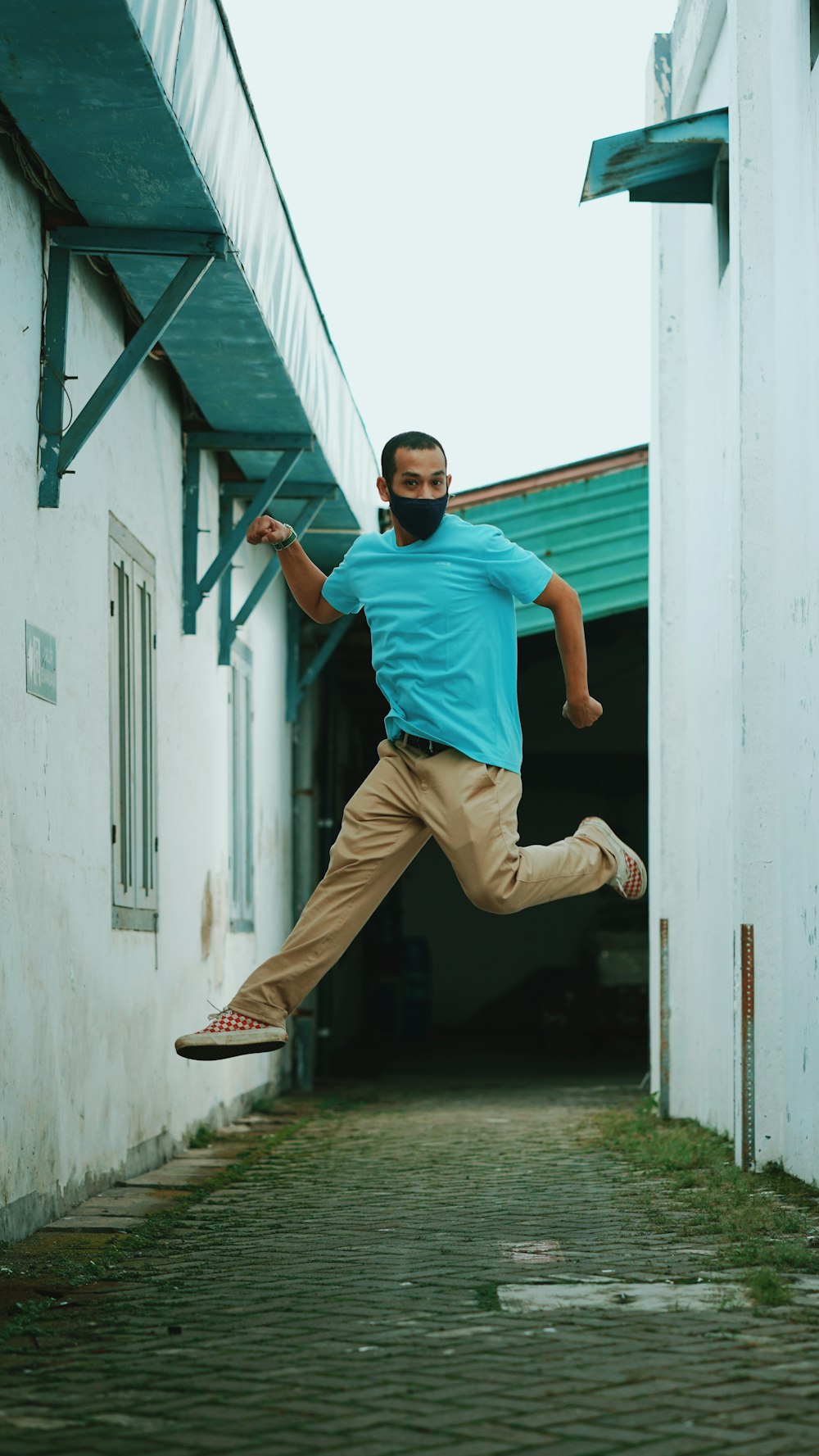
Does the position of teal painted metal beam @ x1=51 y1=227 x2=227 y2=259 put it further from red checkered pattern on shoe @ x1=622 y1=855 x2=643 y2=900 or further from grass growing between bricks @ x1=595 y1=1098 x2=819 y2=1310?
grass growing between bricks @ x1=595 y1=1098 x2=819 y2=1310

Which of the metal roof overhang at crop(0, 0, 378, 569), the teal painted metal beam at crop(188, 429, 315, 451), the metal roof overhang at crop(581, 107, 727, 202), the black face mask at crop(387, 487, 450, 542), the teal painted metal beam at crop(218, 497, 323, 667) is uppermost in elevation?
the metal roof overhang at crop(581, 107, 727, 202)

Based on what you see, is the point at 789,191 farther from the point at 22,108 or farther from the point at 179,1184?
the point at 179,1184

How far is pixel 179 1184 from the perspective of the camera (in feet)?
24.8

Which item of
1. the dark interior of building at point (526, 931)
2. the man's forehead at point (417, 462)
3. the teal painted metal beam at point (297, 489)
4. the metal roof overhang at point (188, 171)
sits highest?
the metal roof overhang at point (188, 171)

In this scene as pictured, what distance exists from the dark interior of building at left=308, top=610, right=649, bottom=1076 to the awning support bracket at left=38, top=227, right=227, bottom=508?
8.66 m

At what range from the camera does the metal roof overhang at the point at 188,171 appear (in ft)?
16.9

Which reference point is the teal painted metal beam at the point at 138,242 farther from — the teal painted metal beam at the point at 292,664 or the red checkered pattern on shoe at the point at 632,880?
the teal painted metal beam at the point at 292,664

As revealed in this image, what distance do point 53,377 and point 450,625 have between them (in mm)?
2044

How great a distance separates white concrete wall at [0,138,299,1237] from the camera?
6020mm

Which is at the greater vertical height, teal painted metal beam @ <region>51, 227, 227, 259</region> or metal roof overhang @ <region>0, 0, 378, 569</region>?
metal roof overhang @ <region>0, 0, 378, 569</region>

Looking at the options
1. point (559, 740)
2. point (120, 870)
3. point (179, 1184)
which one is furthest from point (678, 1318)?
point (559, 740)

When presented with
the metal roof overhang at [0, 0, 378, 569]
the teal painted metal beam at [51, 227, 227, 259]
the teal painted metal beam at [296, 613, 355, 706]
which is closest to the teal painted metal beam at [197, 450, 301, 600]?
the metal roof overhang at [0, 0, 378, 569]

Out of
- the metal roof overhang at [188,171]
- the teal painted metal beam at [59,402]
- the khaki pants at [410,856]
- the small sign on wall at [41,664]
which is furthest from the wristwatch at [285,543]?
the metal roof overhang at [188,171]

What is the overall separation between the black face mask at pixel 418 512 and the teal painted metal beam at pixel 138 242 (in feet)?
6.03
